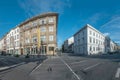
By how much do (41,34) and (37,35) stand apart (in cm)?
374

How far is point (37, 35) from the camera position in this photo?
51125mm

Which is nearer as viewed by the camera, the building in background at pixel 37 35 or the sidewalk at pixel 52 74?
the sidewalk at pixel 52 74

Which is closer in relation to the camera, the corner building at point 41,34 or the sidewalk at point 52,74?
the sidewalk at point 52,74

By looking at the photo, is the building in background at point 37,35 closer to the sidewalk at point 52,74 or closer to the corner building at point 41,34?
the corner building at point 41,34

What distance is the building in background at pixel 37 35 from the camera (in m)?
52.0

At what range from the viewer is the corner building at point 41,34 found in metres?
51.9

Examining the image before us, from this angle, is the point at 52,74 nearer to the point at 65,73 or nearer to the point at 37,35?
the point at 65,73

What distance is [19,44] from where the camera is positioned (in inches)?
2781

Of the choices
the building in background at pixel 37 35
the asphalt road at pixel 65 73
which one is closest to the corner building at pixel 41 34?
the building in background at pixel 37 35

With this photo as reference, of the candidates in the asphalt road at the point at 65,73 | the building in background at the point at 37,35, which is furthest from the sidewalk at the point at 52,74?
the building in background at the point at 37,35

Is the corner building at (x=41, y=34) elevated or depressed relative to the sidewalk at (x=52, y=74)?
elevated

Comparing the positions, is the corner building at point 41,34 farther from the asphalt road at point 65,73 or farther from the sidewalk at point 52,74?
the sidewalk at point 52,74

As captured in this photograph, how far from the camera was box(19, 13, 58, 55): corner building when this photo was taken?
5194 centimetres

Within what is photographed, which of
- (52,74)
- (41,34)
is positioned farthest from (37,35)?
(52,74)
